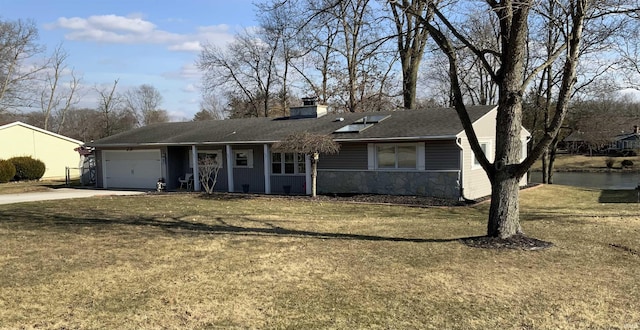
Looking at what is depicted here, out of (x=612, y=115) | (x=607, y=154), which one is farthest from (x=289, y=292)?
(x=607, y=154)

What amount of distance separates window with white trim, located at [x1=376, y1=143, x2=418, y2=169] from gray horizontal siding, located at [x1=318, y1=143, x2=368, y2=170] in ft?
1.87

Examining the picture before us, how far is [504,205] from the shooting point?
8.12 metres

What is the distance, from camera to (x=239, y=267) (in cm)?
683

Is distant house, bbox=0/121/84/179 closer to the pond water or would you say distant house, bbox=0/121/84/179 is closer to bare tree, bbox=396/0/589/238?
bare tree, bbox=396/0/589/238

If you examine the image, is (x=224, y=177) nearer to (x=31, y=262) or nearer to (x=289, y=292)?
(x=31, y=262)

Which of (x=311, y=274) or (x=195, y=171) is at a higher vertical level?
(x=195, y=171)

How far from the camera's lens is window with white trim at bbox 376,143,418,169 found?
1675 cm

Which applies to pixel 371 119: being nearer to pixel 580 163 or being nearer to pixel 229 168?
pixel 229 168

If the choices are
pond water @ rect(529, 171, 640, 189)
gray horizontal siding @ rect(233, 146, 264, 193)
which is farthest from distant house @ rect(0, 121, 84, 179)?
pond water @ rect(529, 171, 640, 189)

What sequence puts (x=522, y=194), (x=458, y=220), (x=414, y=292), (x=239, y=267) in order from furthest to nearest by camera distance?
(x=522, y=194)
(x=458, y=220)
(x=239, y=267)
(x=414, y=292)

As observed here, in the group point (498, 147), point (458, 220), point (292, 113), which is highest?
point (292, 113)

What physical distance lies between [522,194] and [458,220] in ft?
25.4

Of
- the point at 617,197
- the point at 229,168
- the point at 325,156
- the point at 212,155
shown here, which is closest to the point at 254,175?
the point at 229,168

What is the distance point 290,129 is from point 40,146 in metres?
23.0
